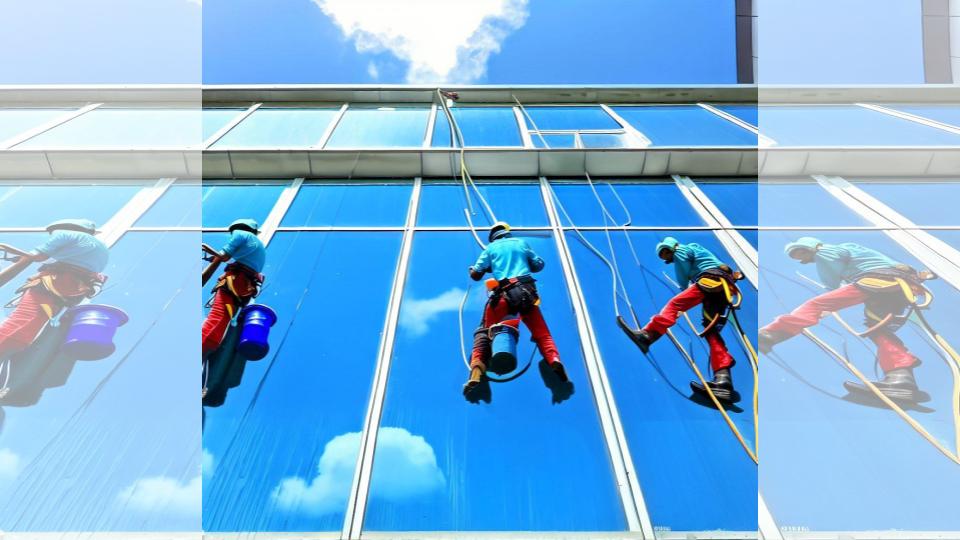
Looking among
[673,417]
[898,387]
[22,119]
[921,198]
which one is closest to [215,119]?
[22,119]

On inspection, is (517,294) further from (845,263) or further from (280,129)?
(280,129)

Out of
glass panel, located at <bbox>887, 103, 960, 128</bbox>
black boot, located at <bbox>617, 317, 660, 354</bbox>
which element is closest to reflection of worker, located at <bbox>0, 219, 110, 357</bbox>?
black boot, located at <bbox>617, 317, 660, 354</bbox>

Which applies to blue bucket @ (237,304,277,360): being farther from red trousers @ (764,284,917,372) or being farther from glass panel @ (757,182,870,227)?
glass panel @ (757,182,870,227)

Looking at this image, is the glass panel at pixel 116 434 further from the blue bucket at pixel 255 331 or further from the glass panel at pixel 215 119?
the glass panel at pixel 215 119

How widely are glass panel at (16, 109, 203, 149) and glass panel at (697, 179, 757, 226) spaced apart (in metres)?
8.54

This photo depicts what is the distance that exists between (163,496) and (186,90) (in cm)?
1081

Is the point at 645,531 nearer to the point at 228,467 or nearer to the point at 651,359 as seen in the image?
the point at 651,359

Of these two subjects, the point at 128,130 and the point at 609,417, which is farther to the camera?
the point at 128,130

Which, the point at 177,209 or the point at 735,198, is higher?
the point at 735,198

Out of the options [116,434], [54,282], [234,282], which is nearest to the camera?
[116,434]

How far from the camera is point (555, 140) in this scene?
10344mm

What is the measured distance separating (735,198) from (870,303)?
3.41 m

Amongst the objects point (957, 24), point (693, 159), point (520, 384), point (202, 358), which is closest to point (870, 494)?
point (520, 384)

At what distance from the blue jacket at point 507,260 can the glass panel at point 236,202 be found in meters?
3.72
